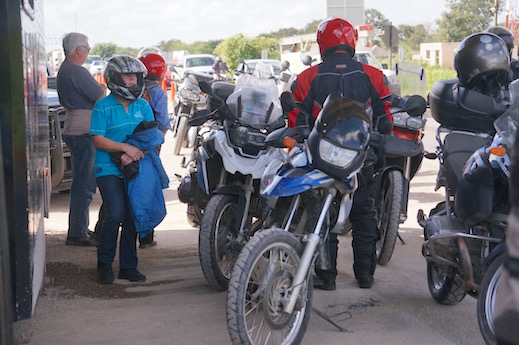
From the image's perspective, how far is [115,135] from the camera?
241 inches

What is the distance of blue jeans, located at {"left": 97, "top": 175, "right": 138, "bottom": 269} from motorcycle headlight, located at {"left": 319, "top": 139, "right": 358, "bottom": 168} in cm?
224

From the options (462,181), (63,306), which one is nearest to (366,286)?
(462,181)

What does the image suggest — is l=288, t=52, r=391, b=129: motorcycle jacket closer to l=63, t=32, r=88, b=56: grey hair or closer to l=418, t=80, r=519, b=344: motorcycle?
l=418, t=80, r=519, b=344: motorcycle

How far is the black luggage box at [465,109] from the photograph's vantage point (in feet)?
16.5

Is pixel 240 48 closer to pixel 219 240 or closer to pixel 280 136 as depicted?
pixel 219 240

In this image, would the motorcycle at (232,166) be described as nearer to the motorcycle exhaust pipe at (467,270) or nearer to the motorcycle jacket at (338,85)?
the motorcycle jacket at (338,85)

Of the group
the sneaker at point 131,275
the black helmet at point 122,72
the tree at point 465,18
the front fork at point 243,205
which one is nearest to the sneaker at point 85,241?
the sneaker at point 131,275

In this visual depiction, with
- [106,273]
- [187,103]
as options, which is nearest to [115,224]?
[106,273]

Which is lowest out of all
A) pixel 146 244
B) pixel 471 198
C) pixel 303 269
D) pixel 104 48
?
pixel 146 244

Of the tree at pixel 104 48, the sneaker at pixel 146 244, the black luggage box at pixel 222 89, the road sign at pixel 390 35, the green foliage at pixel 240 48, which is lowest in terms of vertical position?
the sneaker at pixel 146 244

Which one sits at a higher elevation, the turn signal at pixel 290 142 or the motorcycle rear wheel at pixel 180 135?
the turn signal at pixel 290 142

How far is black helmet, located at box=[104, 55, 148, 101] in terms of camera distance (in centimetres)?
605

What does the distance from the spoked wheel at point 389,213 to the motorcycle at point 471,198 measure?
0.80 metres

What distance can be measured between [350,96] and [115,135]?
1.79 meters
